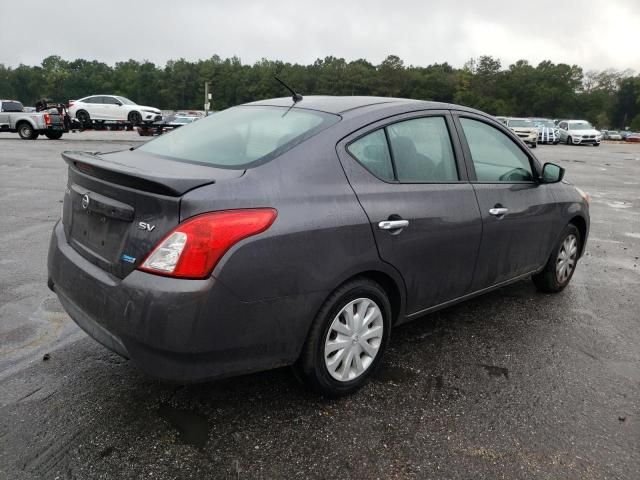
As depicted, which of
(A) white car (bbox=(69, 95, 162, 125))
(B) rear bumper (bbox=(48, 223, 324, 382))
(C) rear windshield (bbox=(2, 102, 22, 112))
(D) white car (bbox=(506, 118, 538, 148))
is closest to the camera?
(B) rear bumper (bbox=(48, 223, 324, 382))

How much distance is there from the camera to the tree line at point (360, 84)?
10381 centimetres

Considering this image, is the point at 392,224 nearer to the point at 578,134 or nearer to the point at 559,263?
the point at 559,263

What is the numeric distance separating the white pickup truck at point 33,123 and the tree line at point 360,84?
77.1 meters

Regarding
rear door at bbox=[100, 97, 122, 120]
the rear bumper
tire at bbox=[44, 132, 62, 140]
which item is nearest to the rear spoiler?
the rear bumper

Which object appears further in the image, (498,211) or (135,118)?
(135,118)

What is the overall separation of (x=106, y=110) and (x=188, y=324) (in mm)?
28931

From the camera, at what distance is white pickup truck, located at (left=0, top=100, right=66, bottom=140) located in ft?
73.2

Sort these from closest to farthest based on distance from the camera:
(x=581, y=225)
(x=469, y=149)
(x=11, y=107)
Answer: (x=469, y=149)
(x=581, y=225)
(x=11, y=107)

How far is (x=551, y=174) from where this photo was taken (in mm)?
→ 4102

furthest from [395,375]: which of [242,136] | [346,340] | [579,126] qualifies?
[579,126]

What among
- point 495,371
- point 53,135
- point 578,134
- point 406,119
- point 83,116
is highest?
point 406,119

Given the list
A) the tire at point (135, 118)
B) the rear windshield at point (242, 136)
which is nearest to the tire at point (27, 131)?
the tire at point (135, 118)

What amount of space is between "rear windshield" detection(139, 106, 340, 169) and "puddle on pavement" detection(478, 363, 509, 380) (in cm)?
180

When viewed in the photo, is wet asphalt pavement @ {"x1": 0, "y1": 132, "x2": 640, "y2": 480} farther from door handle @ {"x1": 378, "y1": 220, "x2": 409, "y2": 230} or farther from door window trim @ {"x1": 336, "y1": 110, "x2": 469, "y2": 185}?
door window trim @ {"x1": 336, "y1": 110, "x2": 469, "y2": 185}
